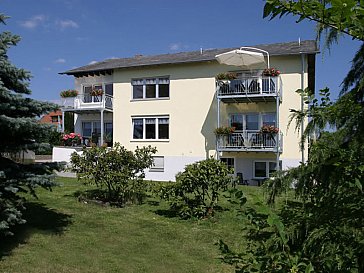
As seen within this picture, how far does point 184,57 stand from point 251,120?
6147 mm

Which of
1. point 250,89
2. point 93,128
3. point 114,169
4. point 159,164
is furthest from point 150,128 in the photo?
point 114,169

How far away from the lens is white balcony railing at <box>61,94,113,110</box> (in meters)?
25.4

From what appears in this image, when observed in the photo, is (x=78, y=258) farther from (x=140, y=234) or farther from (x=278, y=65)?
(x=278, y=65)

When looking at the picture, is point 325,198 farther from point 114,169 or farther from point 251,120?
point 251,120

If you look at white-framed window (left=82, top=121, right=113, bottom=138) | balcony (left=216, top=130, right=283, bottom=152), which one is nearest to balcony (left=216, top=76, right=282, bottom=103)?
balcony (left=216, top=130, right=283, bottom=152)

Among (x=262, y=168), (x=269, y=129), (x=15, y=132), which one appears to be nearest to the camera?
(x=15, y=132)

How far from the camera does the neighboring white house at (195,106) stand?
68.5 feet

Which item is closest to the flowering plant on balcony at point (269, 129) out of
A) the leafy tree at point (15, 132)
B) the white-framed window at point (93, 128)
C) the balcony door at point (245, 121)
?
the balcony door at point (245, 121)

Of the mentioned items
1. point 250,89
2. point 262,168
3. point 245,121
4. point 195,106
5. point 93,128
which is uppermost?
point 250,89

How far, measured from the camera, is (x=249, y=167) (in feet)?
71.9

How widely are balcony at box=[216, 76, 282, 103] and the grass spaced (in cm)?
1078

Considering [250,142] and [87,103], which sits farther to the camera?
[87,103]

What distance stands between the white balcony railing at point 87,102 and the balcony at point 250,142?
8.55 metres

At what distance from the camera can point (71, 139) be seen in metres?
25.9
